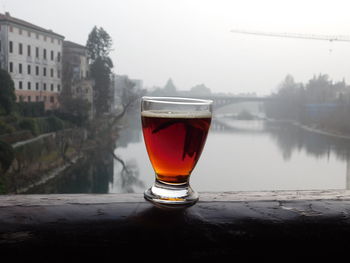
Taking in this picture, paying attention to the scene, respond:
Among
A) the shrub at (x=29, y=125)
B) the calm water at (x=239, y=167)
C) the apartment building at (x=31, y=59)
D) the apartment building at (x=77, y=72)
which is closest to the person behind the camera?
the calm water at (x=239, y=167)

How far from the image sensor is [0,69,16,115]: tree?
29.8ft

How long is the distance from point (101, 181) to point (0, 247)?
379 inches

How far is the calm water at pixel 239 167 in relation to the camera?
28.8 ft

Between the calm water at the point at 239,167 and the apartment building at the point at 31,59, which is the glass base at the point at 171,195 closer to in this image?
the calm water at the point at 239,167

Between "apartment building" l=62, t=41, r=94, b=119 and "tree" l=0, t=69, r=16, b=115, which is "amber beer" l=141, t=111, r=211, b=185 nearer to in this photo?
"tree" l=0, t=69, r=16, b=115

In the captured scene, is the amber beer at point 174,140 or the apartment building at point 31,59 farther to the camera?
the apartment building at point 31,59

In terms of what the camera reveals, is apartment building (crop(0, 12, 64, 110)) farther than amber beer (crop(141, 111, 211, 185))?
Yes

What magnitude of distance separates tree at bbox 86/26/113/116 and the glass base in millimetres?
13222

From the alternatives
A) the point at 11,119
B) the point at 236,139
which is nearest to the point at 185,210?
the point at 11,119

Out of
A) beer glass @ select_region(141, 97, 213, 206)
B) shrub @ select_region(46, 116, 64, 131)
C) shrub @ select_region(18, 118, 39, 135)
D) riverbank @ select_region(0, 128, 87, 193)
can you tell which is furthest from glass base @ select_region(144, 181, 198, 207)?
shrub @ select_region(46, 116, 64, 131)

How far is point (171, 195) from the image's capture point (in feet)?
1.27

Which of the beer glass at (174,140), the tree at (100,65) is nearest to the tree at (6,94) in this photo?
the tree at (100,65)

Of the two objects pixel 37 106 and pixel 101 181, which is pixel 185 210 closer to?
pixel 101 181

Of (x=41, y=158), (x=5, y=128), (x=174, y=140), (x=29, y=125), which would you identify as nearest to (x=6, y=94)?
(x=29, y=125)
